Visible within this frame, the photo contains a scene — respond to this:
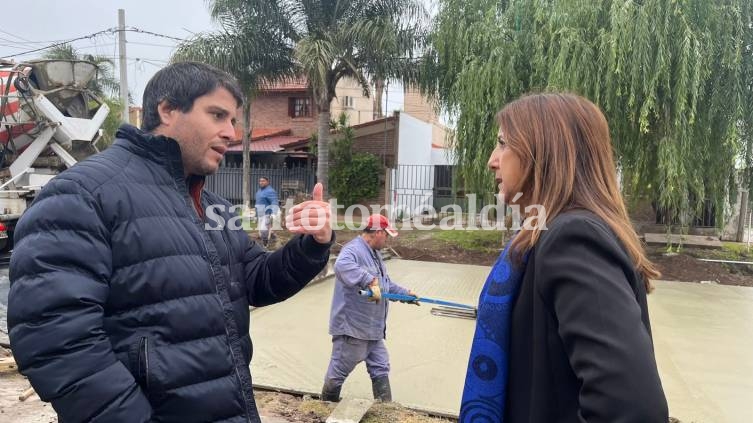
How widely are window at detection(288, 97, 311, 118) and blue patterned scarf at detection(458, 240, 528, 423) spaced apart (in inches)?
814

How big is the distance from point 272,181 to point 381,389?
15.5m

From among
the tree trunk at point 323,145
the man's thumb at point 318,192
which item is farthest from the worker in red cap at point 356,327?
the tree trunk at point 323,145

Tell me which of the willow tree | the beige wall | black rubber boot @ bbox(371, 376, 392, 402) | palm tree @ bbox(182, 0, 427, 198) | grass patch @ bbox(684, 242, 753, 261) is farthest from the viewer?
the beige wall

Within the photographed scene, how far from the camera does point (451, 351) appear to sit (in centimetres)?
504

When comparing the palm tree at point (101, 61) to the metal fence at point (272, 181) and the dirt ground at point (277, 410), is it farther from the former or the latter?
the dirt ground at point (277, 410)

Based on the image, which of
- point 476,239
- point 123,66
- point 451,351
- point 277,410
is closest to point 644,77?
point 476,239

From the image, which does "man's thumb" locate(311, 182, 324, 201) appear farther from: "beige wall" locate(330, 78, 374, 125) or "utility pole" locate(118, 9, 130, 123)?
"beige wall" locate(330, 78, 374, 125)

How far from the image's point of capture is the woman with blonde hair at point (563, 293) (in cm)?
103

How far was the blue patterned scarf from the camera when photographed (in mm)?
1292

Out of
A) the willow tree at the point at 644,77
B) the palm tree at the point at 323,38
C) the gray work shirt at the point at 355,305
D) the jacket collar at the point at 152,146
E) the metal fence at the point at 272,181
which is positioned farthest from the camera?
the metal fence at the point at 272,181

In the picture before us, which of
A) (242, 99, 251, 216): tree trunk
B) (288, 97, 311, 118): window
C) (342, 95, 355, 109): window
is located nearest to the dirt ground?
(242, 99, 251, 216): tree trunk

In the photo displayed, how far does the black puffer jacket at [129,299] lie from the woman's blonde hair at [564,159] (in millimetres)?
924

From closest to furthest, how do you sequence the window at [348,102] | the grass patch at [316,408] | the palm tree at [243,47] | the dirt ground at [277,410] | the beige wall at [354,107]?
the dirt ground at [277,410] → the grass patch at [316,408] → the palm tree at [243,47] → the beige wall at [354,107] → the window at [348,102]

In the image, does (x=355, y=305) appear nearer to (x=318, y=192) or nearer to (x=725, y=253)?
(x=318, y=192)
